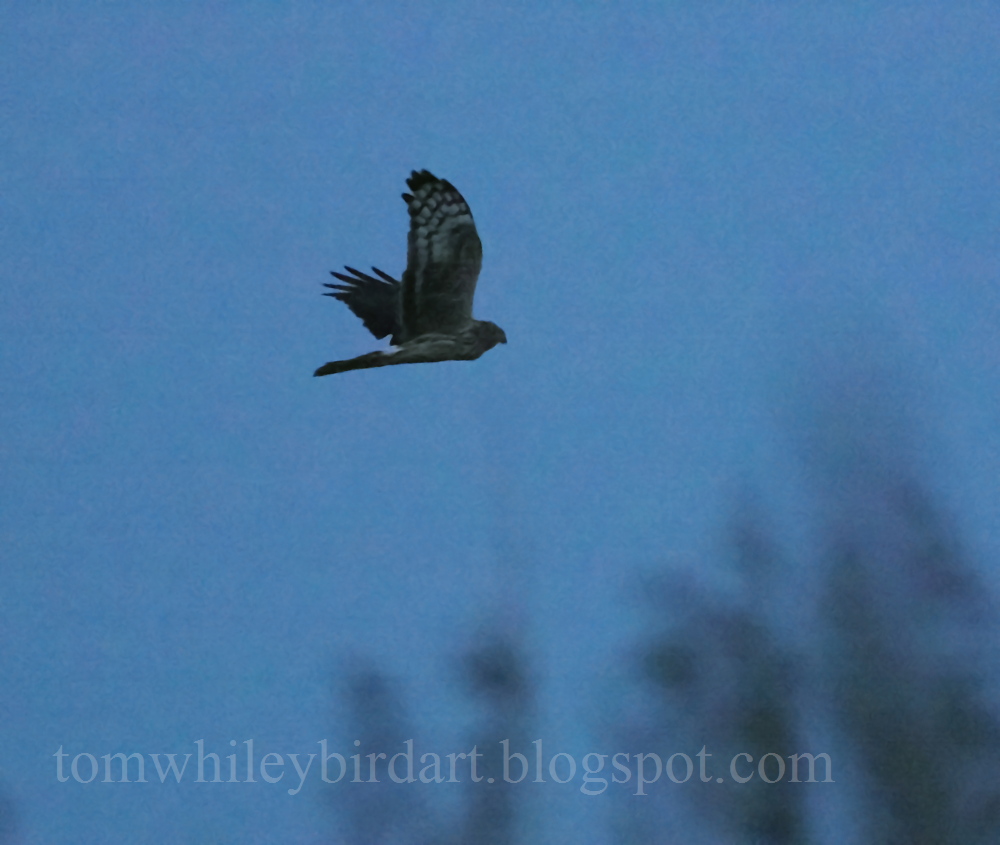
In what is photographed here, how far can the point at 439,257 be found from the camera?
5.03 meters

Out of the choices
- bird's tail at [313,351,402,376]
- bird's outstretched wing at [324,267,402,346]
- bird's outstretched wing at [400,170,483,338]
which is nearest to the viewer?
bird's tail at [313,351,402,376]

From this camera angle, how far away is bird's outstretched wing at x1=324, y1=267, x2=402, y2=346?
5758mm

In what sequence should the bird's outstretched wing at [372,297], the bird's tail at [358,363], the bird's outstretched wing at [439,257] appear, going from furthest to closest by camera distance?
the bird's outstretched wing at [372,297] → the bird's outstretched wing at [439,257] → the bird's tail at [358,363]

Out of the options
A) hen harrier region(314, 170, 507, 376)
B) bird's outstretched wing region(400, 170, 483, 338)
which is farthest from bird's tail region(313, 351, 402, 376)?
bird's outstretched wing region(400, 170, 483, 338)

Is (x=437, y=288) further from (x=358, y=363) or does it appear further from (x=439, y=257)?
(x=358, y=363)

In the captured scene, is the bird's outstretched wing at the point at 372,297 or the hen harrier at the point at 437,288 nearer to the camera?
the hen harrier at the point at 437,288

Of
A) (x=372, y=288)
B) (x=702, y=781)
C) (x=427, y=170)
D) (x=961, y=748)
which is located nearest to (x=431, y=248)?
(x=427, y=170)

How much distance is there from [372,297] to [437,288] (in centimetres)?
87

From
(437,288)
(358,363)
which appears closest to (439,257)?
(437,288)

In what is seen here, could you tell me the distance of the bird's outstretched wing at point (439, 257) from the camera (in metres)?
4.99

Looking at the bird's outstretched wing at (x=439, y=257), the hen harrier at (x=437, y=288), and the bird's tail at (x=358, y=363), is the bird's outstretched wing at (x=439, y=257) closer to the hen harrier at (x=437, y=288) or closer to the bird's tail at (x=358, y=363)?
the hen harrier at (x=437, y=288)

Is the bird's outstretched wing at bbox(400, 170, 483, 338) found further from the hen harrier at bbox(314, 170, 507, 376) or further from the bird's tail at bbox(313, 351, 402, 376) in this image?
the bird's tail at bbox(313, 351, 402, 376)

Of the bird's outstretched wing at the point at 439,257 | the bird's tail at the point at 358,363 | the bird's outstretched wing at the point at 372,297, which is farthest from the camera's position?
the bird's outstretched wing at the point at 372,297

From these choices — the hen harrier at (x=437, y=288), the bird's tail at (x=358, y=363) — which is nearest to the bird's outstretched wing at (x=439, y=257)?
the hen harrier at (x=437, y=288)
